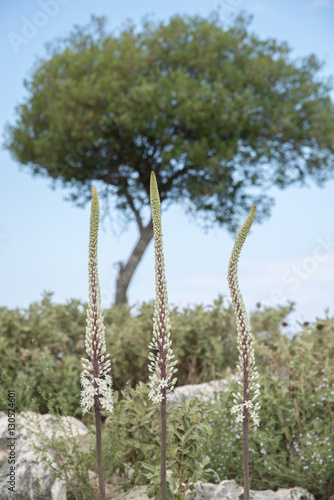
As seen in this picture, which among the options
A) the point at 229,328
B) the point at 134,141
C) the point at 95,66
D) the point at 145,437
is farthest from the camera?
the point at 134,141

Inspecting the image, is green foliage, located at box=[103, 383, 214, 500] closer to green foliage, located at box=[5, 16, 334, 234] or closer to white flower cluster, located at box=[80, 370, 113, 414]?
white flower cluster, located at box=[80, 370, 113, 414]

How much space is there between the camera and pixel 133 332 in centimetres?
749

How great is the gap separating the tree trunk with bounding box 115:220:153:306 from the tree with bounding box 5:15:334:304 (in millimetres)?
40

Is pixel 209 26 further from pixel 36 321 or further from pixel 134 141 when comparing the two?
pixel 36 321

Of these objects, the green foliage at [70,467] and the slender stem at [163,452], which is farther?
the green foliage at [70,467]

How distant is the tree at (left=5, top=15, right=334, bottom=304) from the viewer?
16.3 metres

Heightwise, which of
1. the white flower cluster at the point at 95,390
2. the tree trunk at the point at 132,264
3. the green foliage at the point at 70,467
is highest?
the tree trunk at the point at 132,264

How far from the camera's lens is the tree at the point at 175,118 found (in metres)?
16.3

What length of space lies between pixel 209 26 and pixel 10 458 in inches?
659

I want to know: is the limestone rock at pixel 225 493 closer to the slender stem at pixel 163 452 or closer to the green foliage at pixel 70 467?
the slender stem at pixel 163 452

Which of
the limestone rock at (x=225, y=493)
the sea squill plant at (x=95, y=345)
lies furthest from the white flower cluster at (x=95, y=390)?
the limestone rock at (x=225, y=493)

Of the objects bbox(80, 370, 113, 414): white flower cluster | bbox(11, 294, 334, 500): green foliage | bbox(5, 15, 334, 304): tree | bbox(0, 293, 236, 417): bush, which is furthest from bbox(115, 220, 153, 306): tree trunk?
bbox(80, 370, 113, 414): white flower cluster

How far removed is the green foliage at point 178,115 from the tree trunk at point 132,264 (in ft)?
4.00

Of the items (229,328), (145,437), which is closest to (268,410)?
(145,437)
